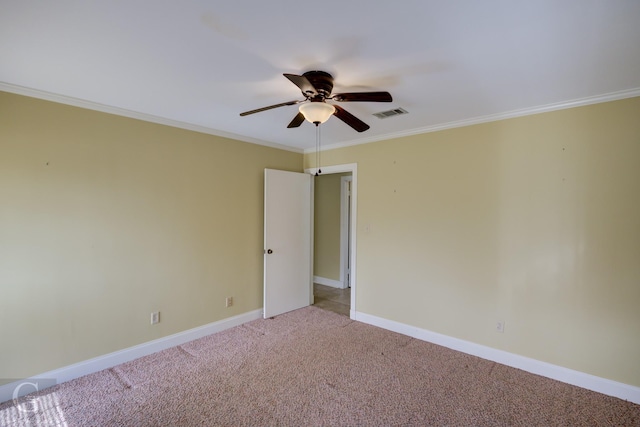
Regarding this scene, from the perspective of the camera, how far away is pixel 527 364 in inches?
109

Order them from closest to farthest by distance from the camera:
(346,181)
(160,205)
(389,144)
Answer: (160,205), (389,144), (346,181)

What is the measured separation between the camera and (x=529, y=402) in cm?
230

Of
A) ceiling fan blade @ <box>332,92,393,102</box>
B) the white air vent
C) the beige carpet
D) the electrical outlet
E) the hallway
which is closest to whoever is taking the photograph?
ceiling fan blade @ <box>332,92,393,102</box>

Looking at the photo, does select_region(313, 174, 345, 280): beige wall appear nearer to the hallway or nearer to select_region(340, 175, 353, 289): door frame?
select_region(340, 175, 353, 289): door frame

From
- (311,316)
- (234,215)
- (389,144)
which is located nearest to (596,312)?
(389,144)

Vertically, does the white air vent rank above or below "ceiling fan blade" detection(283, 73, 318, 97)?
above

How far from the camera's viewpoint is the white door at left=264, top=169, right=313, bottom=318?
13.2 ft

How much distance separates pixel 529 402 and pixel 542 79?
8.04ft

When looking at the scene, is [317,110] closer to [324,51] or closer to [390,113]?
[324,51]

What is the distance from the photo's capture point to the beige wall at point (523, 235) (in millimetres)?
2381

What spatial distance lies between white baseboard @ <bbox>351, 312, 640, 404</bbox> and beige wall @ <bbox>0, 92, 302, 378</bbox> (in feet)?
7.16

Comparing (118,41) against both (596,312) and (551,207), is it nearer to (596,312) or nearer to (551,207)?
(551,207)

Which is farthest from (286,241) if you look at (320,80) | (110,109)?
(320,80)

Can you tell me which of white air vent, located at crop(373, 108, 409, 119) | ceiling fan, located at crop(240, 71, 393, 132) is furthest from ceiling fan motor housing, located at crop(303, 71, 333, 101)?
white air vent, located at crop(373, 108, 409, 119)
